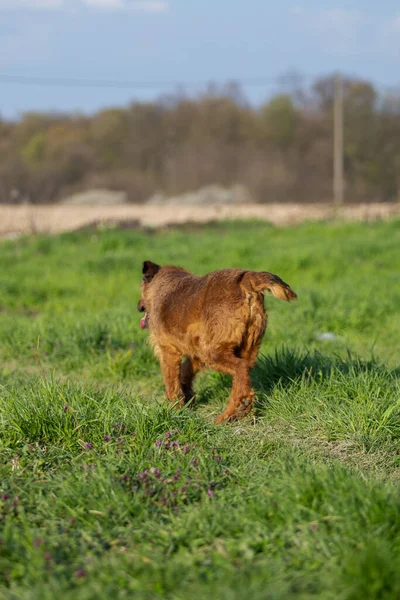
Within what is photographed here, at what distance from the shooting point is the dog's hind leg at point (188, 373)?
532 cm

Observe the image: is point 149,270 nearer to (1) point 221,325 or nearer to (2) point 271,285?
(1) point 221,325

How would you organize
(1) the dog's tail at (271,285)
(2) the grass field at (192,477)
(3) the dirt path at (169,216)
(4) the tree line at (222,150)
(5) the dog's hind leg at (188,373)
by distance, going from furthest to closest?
1. (4) the tree line at (222,150)
2. (3) the dirt path at (169,216)
3. (5) the dog's hind leg at (188,373)
4. (1) the dog's tail at (271,285)
5. (2) the grass field at (192,477)

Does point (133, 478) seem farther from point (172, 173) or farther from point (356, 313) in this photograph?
point (172, 173)

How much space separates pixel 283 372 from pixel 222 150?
1456 inches

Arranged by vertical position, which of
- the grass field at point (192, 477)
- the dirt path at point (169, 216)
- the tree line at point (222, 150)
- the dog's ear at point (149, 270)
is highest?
the tree line at point (222, 150)

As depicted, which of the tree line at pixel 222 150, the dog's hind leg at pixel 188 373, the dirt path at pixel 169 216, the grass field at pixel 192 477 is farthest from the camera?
the tree line at pixel 222 150

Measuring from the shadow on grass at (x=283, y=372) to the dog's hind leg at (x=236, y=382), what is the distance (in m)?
0.58

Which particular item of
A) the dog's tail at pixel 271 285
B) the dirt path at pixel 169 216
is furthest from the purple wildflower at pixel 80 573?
the dirt path at pixel 169 216

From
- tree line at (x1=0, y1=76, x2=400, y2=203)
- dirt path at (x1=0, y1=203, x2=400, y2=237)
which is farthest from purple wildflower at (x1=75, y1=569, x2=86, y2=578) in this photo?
tree line at (x1=0, y1=76, x2=400, y2=203)

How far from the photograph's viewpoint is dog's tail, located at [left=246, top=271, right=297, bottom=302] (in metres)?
4.52

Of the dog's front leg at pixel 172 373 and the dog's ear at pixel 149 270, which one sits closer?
the dog's front leg at pixel 172 373

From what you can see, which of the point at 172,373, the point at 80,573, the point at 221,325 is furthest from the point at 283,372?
the point at 80,573

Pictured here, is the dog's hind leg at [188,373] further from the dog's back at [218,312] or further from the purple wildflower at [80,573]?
the purple wildflower at [80,573]

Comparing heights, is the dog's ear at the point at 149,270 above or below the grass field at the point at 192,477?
above
